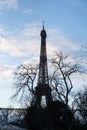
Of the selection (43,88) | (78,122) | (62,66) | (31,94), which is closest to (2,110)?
(43,88)

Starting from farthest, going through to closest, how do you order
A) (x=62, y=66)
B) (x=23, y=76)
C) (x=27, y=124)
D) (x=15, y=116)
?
(x=15, y=116), (x=27, y=124), (x=23, y=76), (x=62, y=66)

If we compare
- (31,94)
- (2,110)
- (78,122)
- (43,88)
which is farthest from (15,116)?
(31,94)

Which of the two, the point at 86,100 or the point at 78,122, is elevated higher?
the point at 86,100

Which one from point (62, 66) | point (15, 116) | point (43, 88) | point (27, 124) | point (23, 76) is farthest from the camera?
point (15, 116)

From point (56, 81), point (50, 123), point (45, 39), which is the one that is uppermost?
point (45, 39)

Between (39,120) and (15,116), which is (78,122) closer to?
(39,120)

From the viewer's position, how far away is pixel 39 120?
5694cm

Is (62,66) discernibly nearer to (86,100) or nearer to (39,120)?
(39,120)

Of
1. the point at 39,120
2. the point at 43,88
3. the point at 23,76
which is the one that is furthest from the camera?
the point at 43,88

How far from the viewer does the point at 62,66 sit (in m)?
46.4

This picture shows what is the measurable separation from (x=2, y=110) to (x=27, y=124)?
22.2 metres

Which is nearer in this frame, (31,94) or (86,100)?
(31,94)

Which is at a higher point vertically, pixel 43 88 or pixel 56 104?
pixel 43 88

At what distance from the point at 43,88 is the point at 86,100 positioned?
8759mm
